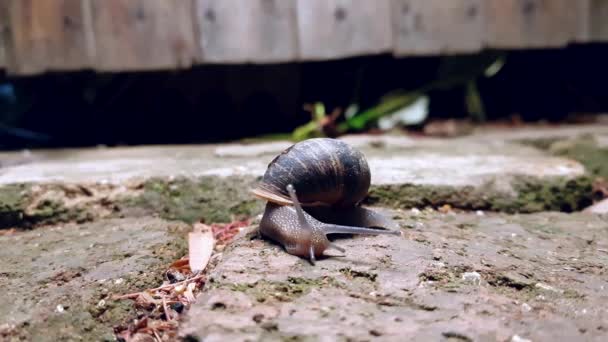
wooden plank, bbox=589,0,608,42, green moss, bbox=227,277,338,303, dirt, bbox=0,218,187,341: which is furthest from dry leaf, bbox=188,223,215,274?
wooden plank, bbox=589,0,608,42

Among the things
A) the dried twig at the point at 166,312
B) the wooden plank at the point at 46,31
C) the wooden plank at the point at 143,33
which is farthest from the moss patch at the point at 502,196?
the wooden plank at the point at 46,31

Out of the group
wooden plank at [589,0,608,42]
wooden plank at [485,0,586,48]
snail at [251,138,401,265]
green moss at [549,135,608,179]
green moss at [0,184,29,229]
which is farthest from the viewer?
wooden plank at [589,0,608,42]

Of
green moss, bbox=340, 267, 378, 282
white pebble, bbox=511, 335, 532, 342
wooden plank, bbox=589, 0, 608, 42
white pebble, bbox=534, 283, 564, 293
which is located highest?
wooden plank, bbox=589, 0, 608, 42

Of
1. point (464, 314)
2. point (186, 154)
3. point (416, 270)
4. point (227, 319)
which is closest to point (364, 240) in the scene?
point (416, 270)

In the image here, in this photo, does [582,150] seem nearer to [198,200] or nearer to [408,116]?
[408,116]

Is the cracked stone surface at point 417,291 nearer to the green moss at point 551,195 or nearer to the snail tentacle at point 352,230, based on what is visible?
the snail tentacle at point 352,230

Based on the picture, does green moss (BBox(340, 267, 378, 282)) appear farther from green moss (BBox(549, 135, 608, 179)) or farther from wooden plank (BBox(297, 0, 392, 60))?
wooden plank (BBox(297, 0, 392, 60))
